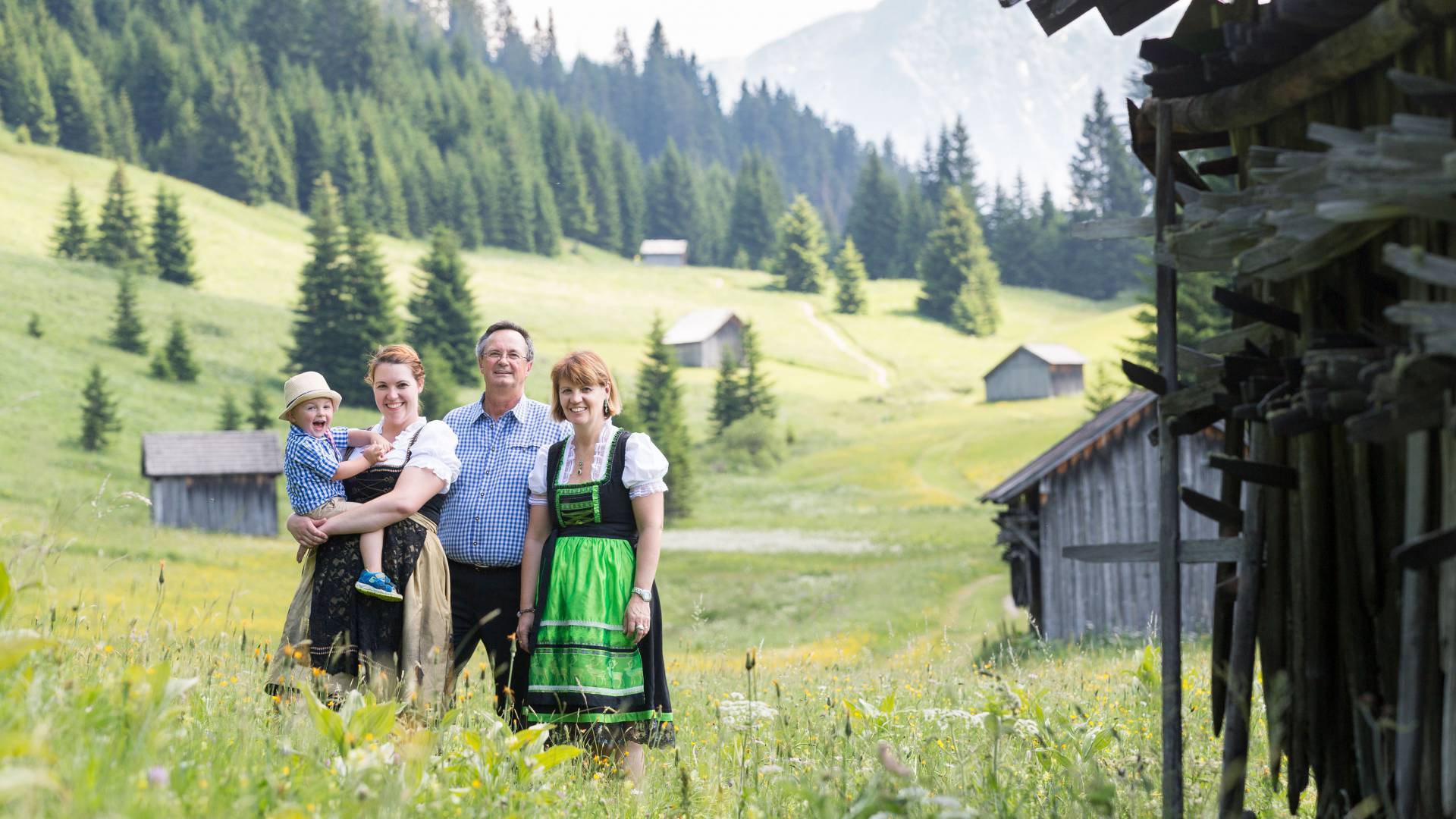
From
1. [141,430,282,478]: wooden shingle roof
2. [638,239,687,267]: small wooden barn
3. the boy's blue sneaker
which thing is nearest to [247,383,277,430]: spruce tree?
[141,430,282,478]: wooden shingle roof

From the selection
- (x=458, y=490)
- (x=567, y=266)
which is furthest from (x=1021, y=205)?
(x=458, y=490)

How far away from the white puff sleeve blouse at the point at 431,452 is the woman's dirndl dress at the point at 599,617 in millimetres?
462

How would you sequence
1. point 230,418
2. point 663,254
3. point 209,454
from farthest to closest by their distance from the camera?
point 663,254 → point 230,418 → point 209,454

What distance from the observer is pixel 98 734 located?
10.4ft

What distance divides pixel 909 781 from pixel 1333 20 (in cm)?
280

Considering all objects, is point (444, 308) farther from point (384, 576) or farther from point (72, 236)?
point (384, 576)

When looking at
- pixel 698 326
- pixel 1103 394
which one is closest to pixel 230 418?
pixel 698 326

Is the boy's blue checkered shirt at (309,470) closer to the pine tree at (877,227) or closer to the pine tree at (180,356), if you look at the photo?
the pine tree at (180,356)

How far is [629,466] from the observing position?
5605 millimetres

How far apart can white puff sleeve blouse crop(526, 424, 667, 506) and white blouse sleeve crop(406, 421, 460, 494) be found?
409mm

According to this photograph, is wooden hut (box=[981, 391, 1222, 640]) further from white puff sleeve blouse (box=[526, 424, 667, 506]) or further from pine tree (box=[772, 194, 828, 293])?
pine tree (box=[772, 194, 828, 293])

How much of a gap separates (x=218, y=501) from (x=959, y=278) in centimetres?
6900

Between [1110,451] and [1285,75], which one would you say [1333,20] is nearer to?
[1285,75]

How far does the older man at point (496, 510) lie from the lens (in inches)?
239
